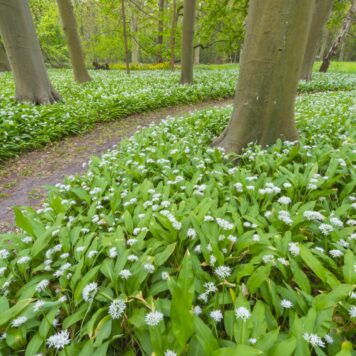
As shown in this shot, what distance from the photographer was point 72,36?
38.5 feet

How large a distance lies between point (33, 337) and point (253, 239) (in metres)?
1.59

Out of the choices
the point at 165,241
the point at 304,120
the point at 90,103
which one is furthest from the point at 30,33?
the point at 165,241

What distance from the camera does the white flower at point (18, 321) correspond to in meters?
1.50

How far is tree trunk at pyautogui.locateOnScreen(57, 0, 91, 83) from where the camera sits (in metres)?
11.3

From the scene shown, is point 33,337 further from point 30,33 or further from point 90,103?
point 30,33

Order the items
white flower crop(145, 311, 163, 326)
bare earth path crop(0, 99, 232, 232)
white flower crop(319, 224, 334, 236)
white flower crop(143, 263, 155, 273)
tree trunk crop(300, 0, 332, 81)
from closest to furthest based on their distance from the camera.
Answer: white flower crop(145, 311, 163, 326) < white flower crop(143, 263, 155, 273) < white flower crop(319, 224, 334, 236) < bare earth path crop(0, 99, 232, 232) < tree trunk crop(300, 0, 332, 81)

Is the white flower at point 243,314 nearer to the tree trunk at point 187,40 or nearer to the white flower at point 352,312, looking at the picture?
the white flower at point 352,312

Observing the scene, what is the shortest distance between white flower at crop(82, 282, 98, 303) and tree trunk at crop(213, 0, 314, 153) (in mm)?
3029

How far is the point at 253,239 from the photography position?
6.59ft

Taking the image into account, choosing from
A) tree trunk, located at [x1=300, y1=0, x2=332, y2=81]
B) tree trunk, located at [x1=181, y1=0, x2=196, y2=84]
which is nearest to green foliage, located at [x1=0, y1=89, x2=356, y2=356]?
tree trunk, located at [x1=181, y1=0, x2=196, y2=84]

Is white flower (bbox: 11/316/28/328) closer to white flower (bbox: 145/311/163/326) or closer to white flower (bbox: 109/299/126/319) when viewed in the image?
white flower (bbox: 109/299/126/319)

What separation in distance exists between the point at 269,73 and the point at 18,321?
3863 millimetres

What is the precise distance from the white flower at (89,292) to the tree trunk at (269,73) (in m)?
3.03

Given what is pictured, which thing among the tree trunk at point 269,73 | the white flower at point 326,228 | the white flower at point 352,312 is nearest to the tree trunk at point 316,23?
the tree trunk at point 269,73
